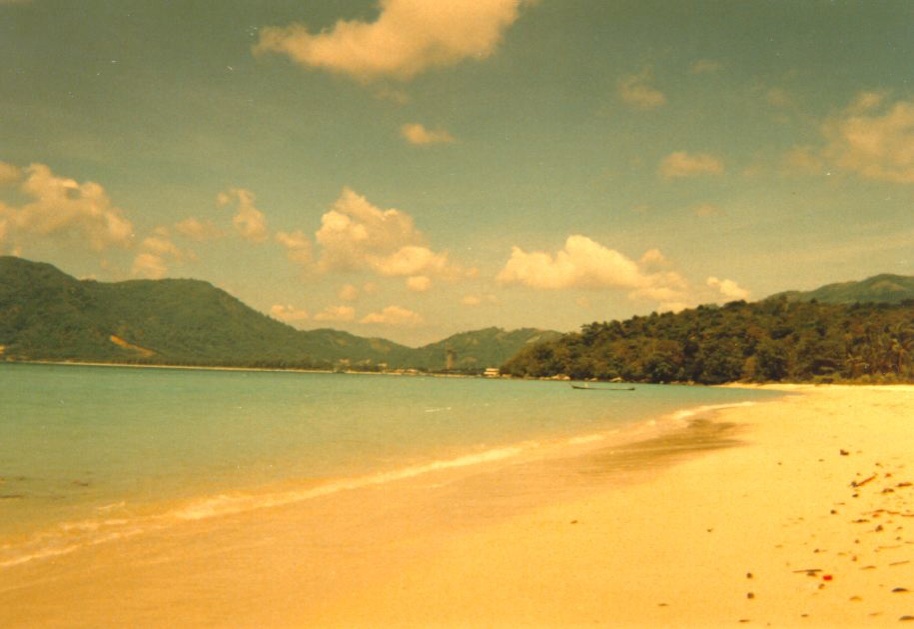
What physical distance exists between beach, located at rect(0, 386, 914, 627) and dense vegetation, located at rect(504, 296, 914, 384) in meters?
97.4

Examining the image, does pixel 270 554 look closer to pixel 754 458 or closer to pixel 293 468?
pixel 293 468

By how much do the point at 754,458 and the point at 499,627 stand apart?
12.3 m

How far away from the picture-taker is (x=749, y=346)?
5310 inches

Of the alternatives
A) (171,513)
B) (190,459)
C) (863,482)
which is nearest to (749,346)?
(863,482)

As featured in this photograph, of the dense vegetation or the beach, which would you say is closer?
the beach

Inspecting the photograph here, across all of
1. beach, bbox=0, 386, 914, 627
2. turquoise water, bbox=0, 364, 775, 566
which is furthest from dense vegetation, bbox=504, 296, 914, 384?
beach, bbox=0, 386, 914, 627

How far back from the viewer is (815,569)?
588 cm

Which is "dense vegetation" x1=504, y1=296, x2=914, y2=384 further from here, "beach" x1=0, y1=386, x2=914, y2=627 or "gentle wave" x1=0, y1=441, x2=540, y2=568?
"gentle wave" x1=0, y1=441, x2=540, y2=568

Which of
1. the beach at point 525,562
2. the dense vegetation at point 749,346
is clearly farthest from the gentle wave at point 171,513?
the dense vegetation at point 749,346

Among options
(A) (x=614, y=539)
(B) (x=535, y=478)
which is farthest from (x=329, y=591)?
(B) (x=535, y=478)

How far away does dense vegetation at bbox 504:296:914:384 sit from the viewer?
102812 millimetres

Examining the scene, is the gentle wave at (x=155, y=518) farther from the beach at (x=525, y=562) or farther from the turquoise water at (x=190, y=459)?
the beach at (x=525, y=562)

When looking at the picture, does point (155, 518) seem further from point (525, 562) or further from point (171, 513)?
point (525, 562)

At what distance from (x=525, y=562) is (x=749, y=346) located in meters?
144
